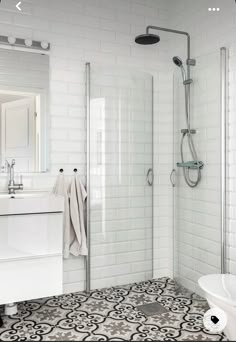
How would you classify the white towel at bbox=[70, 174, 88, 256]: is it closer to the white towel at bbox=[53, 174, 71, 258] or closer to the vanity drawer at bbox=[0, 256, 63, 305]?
the white towel at bbox=[53, 174, 71, 258]

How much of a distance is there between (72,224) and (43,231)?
0.54m

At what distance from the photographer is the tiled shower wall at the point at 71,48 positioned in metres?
2.96

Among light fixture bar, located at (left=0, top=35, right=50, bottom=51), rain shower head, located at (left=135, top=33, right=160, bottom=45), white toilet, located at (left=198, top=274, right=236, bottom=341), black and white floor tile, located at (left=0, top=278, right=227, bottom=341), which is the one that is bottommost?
black and white floor tile, located at (left=0, top=278, right=227, bottom=341)

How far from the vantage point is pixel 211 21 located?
116 inches

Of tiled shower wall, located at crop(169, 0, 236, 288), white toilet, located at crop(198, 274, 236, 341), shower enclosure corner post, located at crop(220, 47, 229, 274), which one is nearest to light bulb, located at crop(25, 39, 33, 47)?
tiled shower wall, located at crop(169, 0, 236, 288)

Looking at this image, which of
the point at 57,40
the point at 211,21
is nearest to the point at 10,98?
the point at 57,40

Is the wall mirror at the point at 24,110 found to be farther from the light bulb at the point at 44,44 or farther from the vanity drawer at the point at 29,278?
the vanity drawer at the point at 29,278

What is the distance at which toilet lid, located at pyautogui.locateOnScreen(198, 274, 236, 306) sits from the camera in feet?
7.53

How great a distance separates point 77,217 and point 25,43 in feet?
5.06

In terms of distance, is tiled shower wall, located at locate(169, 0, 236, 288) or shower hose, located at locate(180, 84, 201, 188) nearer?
tiled shower wall, located at locate(169, 0, 236, 288)

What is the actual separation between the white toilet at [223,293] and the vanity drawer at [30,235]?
3.55ft

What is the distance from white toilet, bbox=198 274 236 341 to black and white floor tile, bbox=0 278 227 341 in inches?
8.5

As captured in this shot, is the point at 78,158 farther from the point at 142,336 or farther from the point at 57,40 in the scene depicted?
the point at 142,336

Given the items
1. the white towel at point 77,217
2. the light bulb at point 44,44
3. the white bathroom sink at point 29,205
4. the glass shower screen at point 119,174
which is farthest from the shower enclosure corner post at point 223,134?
the light bulb at point 44,44
